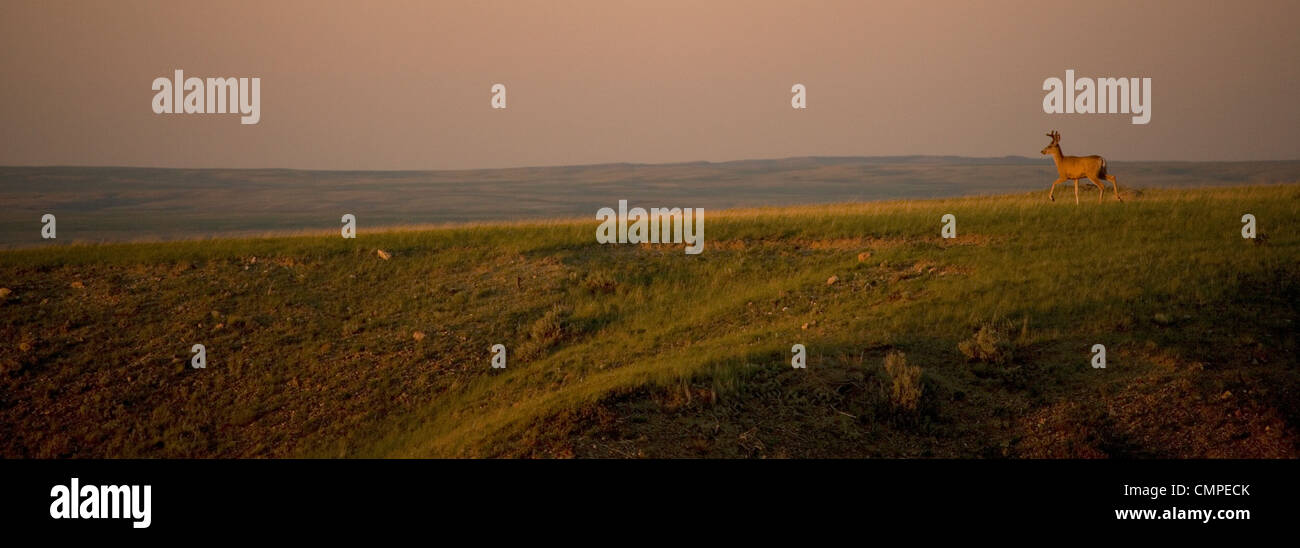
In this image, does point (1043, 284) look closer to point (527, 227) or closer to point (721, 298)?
point (721, 298)

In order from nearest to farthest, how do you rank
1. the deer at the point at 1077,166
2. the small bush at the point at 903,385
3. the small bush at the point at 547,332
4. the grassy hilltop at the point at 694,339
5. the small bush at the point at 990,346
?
the grassy hilltop at the point at 694,339 → the small bush at the point at 903,385 → the small bush at the point at 990,346 → the small bush at the point at 547,332 → the deer at the point at 1077,166

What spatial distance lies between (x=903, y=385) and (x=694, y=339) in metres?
5.61

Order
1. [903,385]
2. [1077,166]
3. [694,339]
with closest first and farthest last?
1. [903,385]
2. [694,339]
3. [1077,166]

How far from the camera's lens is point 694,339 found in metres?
18.6

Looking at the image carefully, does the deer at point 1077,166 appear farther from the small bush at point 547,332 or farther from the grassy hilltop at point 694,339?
the small bush at point 547,332

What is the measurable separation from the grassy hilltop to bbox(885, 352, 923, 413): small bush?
1.6 inches

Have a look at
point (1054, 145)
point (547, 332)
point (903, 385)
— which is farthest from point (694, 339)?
point (1054, 145)

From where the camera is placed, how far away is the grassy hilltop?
Answer: 13.3m

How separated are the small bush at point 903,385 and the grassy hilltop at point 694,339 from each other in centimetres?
4

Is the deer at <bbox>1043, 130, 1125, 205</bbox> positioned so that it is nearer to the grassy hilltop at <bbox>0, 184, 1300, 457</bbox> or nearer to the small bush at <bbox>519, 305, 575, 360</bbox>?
the grassy hilltop at <bbox>0, 184, 1300, 457</bbox>

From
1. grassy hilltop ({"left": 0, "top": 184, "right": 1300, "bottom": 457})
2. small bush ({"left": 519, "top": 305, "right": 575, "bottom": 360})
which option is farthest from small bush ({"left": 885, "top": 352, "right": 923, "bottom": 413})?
small bush ({"left": 519, "top": 305, "right": 575, "bottom": 360})

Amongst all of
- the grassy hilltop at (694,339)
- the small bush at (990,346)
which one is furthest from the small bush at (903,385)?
the small bush at (990,346)

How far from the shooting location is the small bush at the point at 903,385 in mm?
13562

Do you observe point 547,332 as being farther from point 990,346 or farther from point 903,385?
point 990,346
